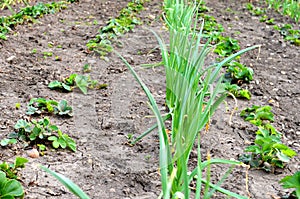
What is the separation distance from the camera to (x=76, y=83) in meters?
2.54

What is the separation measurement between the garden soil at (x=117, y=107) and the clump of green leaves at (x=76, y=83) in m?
0.05

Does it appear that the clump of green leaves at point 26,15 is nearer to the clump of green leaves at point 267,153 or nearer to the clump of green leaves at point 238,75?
the clump of green leaves at point 238,75

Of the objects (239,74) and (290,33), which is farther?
(290,33)

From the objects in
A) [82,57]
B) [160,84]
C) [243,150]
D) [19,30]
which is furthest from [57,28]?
[243,150]

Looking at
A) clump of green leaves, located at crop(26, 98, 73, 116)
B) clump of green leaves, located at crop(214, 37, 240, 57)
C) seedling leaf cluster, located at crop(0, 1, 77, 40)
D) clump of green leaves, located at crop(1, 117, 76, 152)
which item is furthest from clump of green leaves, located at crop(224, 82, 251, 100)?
seedling leaf cluster, located at crop(0, 1, 77, 40)

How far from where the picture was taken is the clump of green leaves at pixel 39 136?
1830mm

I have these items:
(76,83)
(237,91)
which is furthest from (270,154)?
(76,83)

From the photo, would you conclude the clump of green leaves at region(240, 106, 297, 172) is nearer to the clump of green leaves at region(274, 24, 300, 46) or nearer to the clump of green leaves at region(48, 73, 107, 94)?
the clump of green leaves at region(48, 73, 107, 94)

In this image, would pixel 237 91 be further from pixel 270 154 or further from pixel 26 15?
pixel 26 15

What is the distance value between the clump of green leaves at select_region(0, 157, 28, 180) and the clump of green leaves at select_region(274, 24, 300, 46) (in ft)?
8.63

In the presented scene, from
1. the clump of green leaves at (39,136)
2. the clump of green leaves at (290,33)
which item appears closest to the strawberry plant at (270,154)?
the clump of green leaves at (39,136)

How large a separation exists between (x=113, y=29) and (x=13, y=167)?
2116 millimetres

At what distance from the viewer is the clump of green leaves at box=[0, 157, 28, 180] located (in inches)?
59.9

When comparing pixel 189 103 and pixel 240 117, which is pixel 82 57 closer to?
pixel 240 117
